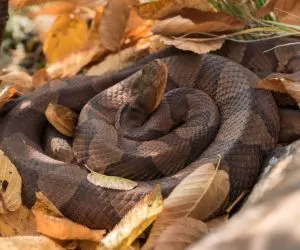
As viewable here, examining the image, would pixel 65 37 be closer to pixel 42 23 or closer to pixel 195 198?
pixel 42 23

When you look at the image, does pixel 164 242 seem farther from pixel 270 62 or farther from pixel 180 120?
pixel 270 62

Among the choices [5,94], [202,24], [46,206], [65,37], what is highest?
[202,24]

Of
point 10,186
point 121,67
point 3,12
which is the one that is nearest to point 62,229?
point 10,186

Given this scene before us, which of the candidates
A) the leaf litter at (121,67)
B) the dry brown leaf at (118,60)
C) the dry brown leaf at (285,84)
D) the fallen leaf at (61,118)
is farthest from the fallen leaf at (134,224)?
the dry brown leaf at (118,60)

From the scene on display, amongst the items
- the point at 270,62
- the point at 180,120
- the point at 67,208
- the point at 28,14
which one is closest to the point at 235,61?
the point at 270,62

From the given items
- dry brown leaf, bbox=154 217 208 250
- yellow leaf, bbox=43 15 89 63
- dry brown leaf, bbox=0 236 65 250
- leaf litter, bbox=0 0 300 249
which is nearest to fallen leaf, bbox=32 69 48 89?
leaf litter, bbox=0 0 300 249

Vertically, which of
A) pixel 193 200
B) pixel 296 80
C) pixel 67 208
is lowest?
pixel 67 208

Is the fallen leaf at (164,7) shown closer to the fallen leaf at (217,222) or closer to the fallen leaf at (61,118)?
the fallen leaf at (61,118)
